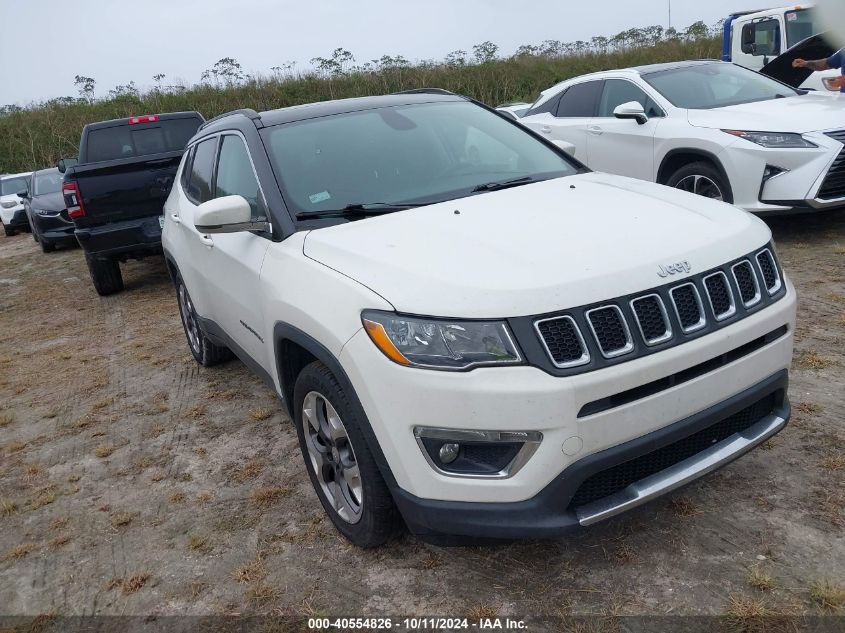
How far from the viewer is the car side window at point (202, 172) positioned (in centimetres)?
438

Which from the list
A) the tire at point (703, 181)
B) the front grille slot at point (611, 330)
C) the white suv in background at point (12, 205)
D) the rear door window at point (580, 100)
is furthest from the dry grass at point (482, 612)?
the white suv in background at point (12, 205)

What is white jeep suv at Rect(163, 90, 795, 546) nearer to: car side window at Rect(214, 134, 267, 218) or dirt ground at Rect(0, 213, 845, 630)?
car side window at Rect(214, 134, 267, 218)

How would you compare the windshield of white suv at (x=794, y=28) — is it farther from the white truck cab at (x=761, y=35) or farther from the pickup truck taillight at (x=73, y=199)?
the pickup truck taillight at (x=73, y=199)

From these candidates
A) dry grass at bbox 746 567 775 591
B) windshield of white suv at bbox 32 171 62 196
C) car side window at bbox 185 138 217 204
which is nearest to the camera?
dry grass at bbox 746 567 775 591

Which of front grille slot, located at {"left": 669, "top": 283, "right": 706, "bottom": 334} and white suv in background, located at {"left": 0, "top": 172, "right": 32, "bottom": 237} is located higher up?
front grille slot, located at {"left": 669, "top": 283, "right": 706, "bottom": 334}

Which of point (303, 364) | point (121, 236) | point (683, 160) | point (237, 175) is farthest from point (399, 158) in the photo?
point (121, 236)

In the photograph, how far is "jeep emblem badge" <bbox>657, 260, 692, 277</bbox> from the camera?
2.47 meters

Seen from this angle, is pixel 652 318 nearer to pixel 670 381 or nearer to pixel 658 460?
pixel 670 381

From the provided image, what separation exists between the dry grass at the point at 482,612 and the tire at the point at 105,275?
717 cm

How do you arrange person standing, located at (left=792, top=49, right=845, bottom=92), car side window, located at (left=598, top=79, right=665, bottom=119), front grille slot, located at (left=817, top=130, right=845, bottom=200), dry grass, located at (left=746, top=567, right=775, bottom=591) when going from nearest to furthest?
dry grass, located at (left=746, top=567, right=775, bottom=591), front grille slot, located at (left=817, top=130, right=845, bottom=200), person standing, located at (left=792, top=49, right=845, bottom=92), car side window, located at (left=598, top=79, right=665, bottom=119)

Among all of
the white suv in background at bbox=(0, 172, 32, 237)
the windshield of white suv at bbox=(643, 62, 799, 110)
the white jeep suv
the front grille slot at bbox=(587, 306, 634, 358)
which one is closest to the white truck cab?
the windshield of white suv at bbox=(643, 62, 799, 110)

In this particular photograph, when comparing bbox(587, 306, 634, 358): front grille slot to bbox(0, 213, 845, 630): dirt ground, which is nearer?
bbox(587, 306, 634, 358): front grille slot

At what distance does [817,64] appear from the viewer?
8102 mm

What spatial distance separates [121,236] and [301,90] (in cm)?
1991
